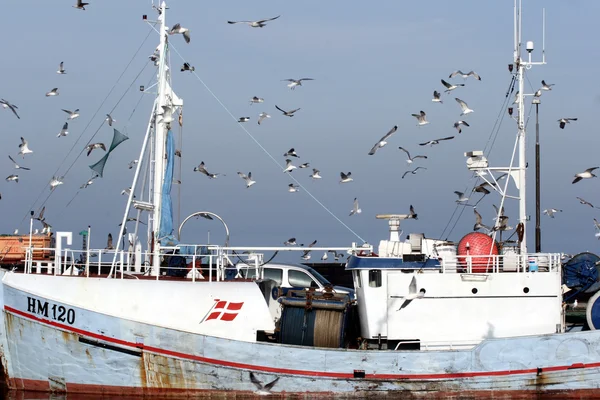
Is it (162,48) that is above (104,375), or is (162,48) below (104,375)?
above

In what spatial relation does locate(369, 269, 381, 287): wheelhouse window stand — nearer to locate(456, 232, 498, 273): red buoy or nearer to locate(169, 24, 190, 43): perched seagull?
locate(456, 232, 498, 273): red buoy

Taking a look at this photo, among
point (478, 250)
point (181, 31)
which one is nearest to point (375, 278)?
point (478, 250)

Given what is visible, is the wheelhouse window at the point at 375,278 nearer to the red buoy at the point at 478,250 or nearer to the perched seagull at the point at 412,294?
the perched seagull at the point at 412,294

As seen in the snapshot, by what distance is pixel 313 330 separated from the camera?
1905 cm

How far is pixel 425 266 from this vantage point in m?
19.4

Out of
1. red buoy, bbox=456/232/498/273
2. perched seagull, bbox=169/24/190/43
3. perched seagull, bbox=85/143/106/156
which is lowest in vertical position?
red buoy, bbox=456/232/498/273

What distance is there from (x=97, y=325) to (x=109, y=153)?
13.5ft

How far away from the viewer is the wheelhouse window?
19453mm

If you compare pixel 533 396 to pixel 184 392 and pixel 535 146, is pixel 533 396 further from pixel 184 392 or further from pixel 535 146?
pixel 535 146

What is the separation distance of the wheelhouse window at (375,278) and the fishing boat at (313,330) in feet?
0.07

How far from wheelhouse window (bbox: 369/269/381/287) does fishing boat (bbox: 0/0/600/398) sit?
0.07ft

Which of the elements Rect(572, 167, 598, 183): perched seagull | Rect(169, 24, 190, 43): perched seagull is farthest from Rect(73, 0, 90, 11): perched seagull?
Rect(572, 167, 598, 183): perched seagull

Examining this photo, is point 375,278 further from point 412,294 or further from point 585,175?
point 585,175

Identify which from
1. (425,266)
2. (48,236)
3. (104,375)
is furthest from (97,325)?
(425,266)
